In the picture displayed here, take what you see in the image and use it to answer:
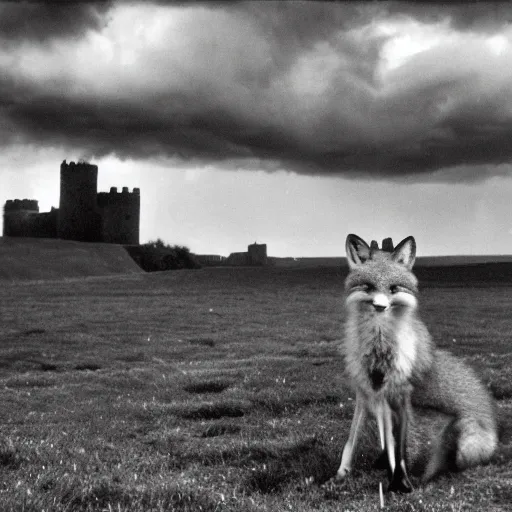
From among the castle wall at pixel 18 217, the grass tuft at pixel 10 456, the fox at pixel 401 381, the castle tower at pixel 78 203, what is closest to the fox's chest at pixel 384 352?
the fox at pixel 401 381

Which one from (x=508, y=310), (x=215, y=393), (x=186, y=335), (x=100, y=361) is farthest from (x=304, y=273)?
(x=215, y=393)

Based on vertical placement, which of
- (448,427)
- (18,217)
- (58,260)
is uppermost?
(18,217)

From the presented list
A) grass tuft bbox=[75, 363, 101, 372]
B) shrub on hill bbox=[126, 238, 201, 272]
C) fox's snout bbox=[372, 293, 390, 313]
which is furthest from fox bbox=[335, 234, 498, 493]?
shrub on hill bbox=[126, 238, 201, 272]

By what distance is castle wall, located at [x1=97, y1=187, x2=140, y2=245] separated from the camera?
9912cm

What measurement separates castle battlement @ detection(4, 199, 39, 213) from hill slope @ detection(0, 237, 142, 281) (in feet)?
86.7

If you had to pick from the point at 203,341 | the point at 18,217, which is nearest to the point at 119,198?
the point at 18,217

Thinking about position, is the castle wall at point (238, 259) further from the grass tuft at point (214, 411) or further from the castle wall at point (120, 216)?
the grass tuft at point (214, 411)

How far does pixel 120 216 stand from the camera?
99250mm

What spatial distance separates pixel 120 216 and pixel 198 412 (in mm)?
88970

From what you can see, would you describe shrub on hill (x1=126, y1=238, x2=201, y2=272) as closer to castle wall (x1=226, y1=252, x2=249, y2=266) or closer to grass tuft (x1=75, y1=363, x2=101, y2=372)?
castle wall (x1=226, y1=252, x2=249, y2=266)

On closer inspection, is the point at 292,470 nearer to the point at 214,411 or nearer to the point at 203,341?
the point at 214,411

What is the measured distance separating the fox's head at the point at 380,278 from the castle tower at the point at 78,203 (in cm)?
9396

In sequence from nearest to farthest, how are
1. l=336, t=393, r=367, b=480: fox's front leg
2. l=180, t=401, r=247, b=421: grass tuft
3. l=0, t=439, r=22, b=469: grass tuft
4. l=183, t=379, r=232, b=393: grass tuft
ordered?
l=336, t=393, r=367, b=480: fox's front leg
l=0, t=439, r=22, b=469: grass tuft
l=180, t=401, r=247, b=421: grass tuft
l=183, t=379, r=232, b=393: grass tuft

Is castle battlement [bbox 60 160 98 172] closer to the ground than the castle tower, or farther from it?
farther from it
